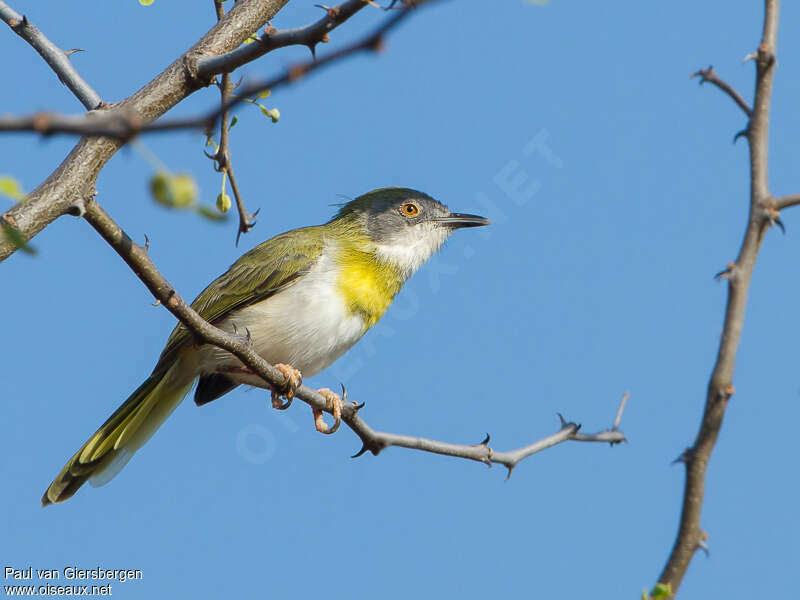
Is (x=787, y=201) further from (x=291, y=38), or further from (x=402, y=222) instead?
(x=402, y=222)

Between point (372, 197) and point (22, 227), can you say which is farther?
point (372, 197)

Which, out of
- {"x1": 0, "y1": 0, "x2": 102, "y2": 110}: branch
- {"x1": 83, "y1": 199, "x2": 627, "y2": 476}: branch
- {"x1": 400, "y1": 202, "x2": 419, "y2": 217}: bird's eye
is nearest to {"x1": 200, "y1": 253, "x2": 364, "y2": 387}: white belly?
{"x1": 400, "y1": 202, "x2": 419, "y2": 217}: bird's eye

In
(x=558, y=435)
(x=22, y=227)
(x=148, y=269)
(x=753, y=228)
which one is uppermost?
(x=22, y=227)

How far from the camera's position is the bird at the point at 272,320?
21.1 feet

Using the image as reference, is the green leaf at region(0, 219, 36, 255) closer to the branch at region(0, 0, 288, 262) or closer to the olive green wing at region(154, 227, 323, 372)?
the branch at region(0, 0, 288, 262)

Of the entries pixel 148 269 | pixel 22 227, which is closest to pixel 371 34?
pixel 148 269

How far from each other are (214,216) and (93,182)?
1.90 m

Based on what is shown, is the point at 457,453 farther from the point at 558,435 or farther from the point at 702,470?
the point at 702,470

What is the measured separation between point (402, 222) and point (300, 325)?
5.66 feet

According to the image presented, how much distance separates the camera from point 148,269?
3221mm

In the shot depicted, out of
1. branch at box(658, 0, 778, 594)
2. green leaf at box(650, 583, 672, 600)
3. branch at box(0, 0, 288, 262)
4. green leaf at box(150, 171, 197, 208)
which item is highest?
branch at box(0, 0, 288, 262)

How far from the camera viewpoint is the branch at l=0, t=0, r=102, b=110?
384 centimetres

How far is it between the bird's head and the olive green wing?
1.99ft

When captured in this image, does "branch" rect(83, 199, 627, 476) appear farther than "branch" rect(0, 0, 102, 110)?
No
